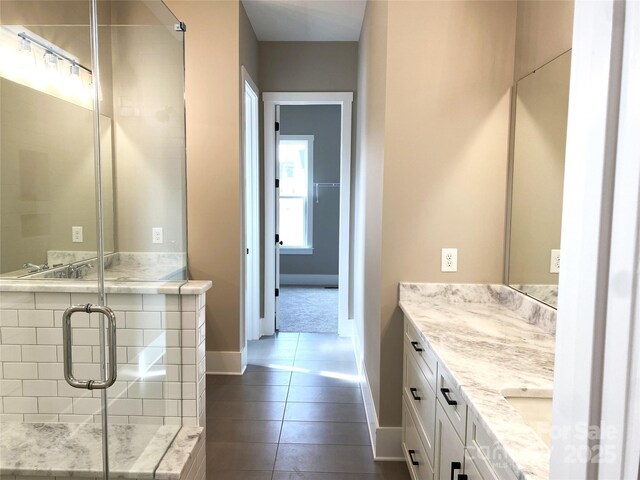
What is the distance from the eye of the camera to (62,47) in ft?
8.18

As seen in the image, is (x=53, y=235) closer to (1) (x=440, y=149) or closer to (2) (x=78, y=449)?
(2) (x=78, y=449)

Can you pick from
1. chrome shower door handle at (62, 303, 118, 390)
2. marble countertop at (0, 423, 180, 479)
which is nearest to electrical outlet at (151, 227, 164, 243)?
chrome shower door handle at (62, 303, 118, 390)

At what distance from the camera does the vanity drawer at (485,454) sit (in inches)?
39.0

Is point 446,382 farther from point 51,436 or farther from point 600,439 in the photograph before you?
point 51,436

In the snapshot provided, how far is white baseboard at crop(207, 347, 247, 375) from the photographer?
359cm

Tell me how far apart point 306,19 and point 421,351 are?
310 centimetres

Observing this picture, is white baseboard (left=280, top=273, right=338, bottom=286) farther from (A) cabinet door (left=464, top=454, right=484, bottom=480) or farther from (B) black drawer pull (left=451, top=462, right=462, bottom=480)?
(A) cabinet door (left=464, top=454, right=484, bottom=480)

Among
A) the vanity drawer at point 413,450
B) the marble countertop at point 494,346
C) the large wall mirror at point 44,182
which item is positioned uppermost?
the large wall mirror at point 44,182

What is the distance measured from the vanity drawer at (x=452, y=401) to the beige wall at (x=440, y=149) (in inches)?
31.7

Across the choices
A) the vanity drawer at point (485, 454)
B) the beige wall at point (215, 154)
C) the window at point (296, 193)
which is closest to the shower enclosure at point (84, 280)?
the beige wall at point (215, 154)

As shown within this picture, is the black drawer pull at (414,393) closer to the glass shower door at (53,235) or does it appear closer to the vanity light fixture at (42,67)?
the glass shower door at (53,235)

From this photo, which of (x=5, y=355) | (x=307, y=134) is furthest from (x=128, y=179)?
(x=307, y=134)

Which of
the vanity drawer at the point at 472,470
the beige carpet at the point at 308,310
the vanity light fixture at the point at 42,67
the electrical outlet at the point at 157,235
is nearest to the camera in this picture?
the vanity drawer at the point at 472,470

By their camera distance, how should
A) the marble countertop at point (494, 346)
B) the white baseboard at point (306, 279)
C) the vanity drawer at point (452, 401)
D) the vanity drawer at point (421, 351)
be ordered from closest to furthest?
the marble countertop at point (494, 346), the vanity drawer at point (452, 401), the vanity drawer at point (421, 351), the white baseboard at point (306, 279)
